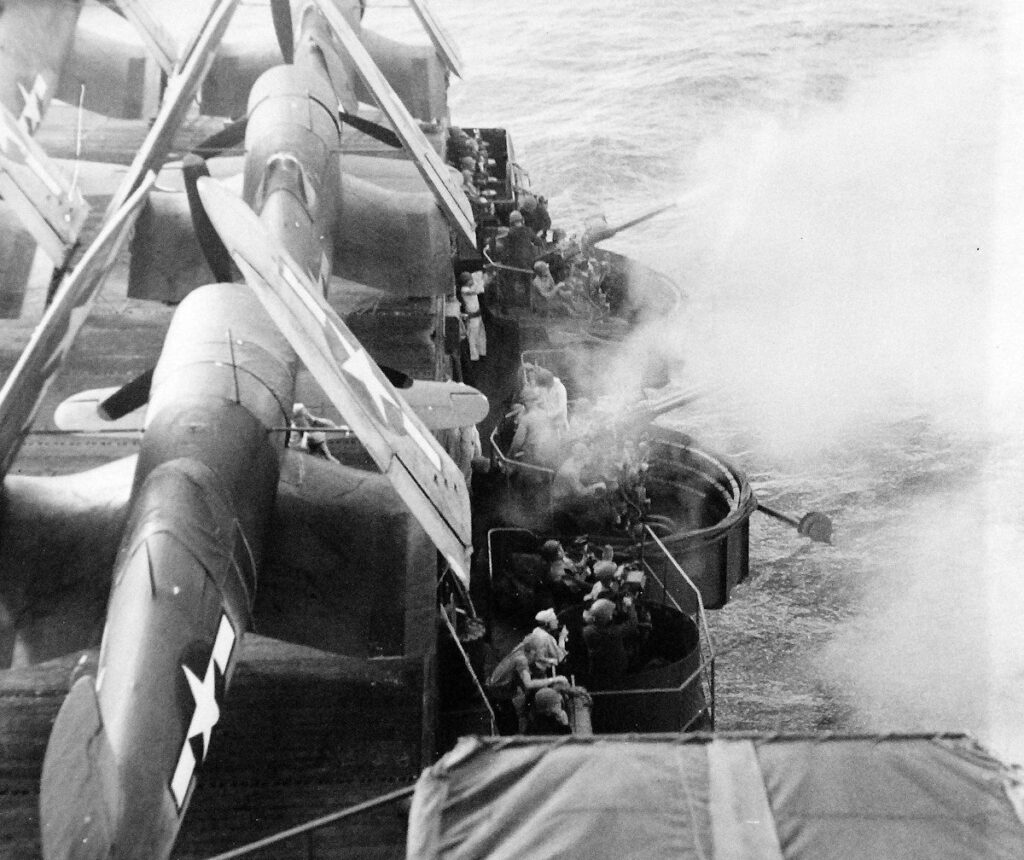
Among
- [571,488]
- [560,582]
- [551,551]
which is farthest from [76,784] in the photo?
[571,488]

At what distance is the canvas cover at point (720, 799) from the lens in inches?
186

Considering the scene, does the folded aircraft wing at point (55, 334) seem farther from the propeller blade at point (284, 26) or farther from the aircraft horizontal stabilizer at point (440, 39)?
the aircraft horizontal stabilizer at point (440, 39)

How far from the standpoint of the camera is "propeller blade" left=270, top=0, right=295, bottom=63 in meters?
18.2

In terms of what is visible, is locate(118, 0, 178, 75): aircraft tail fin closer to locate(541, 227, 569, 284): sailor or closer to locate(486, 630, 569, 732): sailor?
locate(541, 227, 569, 284): sailor

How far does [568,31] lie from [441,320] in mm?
40040

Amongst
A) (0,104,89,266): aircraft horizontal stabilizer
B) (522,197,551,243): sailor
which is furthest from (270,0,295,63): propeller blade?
(522,197,551,243): sailor

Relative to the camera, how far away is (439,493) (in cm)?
905

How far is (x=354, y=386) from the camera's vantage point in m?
9.04

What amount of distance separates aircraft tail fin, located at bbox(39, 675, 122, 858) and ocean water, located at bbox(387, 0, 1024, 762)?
23.3 feet

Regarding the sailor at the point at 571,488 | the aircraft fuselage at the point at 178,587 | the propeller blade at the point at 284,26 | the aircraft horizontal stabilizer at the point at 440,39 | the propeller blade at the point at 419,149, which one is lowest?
the aircraft fuselage at the point at 178,587

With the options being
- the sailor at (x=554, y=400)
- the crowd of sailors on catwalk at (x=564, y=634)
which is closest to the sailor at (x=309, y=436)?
the crowd of sailors on catwalk at (x=564, y=634)

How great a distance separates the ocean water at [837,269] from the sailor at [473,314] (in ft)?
9.13

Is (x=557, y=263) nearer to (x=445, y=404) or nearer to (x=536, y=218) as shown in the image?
(x=536, y=218)

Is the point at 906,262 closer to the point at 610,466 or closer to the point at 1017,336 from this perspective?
the point at 1017,336
